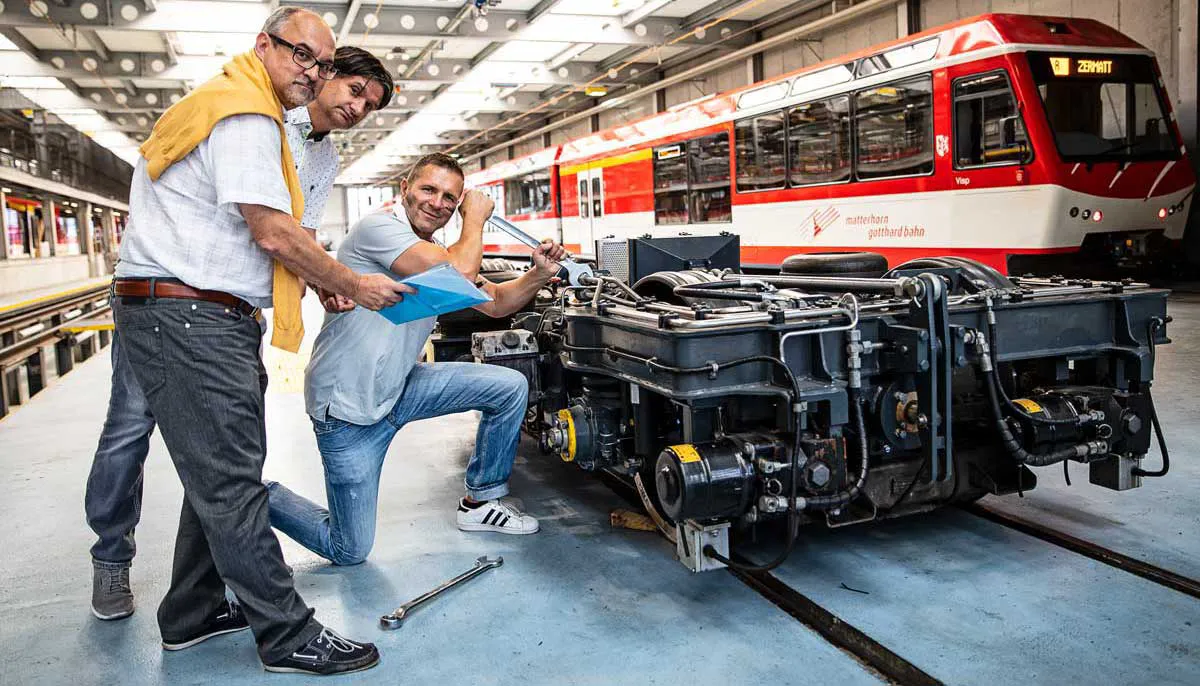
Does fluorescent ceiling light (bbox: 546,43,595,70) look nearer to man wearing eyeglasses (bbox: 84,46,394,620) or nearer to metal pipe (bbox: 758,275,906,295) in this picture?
metal pipe (bbox: 758,275,906,295)

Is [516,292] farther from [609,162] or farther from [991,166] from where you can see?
[609,162]

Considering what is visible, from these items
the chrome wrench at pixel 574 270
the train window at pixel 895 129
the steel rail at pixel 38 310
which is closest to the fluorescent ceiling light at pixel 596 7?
the train window at pixel 895 129

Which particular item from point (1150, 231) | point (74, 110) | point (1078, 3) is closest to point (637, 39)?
point (1078, 3)

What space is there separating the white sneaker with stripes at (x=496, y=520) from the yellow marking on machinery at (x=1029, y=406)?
Result: 6.23 feet

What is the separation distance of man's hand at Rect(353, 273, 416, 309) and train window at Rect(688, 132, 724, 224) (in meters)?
9.52

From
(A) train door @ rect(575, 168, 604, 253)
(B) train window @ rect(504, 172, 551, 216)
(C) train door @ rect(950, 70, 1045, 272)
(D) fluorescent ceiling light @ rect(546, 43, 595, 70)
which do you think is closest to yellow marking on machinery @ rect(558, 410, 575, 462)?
(C) train door @ rect(950, 70, 1045, 272)

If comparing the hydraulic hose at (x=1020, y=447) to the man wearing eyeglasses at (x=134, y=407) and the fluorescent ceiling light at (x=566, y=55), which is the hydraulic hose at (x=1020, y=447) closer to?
the man wearing eyeglasses at (x=134, y=407)

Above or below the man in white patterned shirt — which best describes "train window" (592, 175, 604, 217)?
above

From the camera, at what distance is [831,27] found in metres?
15.2

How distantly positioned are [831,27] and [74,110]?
1831 centimetres

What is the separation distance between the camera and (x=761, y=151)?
10859mm

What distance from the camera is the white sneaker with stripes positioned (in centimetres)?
360

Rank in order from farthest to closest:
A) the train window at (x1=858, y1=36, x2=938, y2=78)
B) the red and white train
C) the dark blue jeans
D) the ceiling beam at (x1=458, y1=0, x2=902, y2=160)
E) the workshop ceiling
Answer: the ceiling beam at (x1=458, y1=0, x2=902, y2=160) < the workshop ceiling < the train window at (x1=858, y1=36, x2=938, y2=78) < the red and white train < the dark blue jeans

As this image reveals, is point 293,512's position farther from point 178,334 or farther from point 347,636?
point 178,334
